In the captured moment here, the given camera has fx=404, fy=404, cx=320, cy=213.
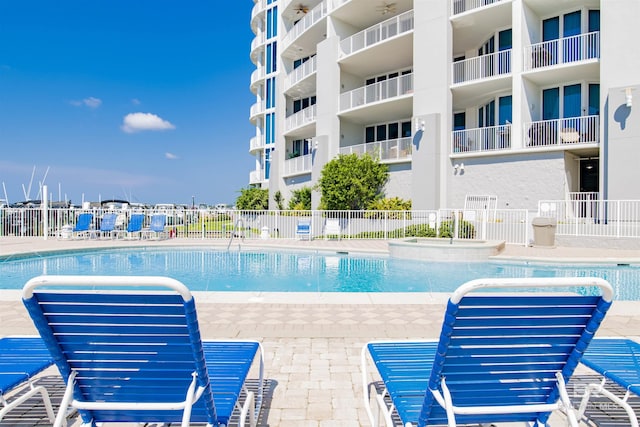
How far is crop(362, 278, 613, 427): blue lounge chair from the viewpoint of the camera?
5.42 ft

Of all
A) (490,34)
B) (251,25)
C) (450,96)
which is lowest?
(450,96)

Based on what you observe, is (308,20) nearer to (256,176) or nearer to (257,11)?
(257,11)

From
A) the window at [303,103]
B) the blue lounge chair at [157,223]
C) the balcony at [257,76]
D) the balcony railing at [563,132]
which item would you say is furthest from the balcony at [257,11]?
the balcony railing at [563,132]

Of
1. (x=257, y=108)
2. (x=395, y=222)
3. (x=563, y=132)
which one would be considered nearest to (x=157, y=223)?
(x=395, y=222)

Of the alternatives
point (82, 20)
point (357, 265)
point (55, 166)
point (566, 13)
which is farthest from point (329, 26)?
point (55, 166)

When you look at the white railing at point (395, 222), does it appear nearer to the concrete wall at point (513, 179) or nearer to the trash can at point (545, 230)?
the trash can at point (545, 230)

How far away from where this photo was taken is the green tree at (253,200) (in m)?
30.9

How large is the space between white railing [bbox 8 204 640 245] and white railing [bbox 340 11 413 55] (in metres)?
9.36

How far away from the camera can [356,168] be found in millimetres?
19078

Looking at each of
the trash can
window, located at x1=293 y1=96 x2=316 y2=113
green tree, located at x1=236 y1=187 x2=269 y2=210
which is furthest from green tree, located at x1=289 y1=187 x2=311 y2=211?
the trash can

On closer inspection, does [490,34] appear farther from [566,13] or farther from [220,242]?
[220,242]

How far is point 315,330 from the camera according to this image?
457cm

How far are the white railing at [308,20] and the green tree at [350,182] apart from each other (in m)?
9.92

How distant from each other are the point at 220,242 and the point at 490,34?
15.5 m
